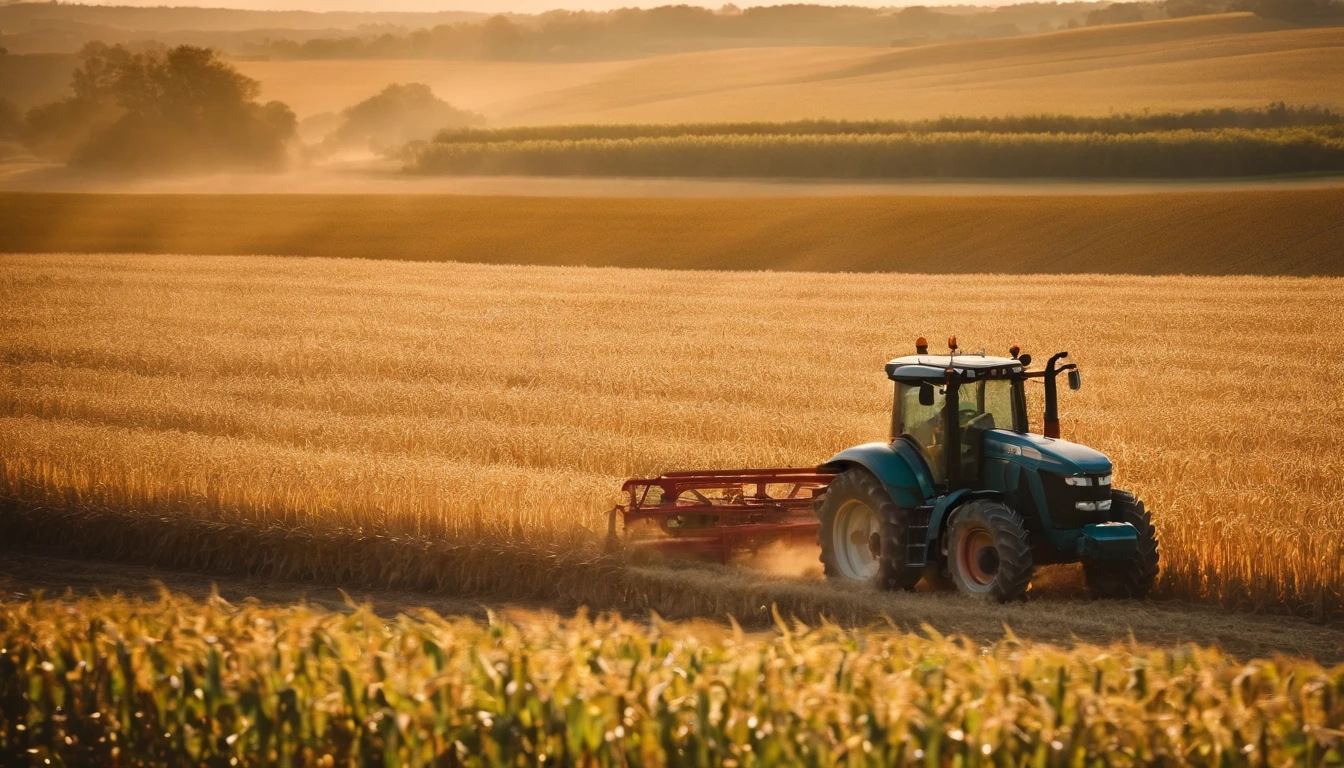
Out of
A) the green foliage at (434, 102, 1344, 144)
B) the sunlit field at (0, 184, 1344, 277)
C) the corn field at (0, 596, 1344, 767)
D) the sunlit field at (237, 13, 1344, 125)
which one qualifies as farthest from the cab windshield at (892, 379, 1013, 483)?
the sunlit field at (237, 13, 1344, 125)

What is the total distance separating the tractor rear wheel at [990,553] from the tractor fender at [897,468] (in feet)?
1.55

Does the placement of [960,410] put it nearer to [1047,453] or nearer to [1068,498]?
[1047,453]

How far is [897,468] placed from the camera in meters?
9.94

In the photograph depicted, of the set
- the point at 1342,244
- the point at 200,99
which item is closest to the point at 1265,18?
the point at 1342,244

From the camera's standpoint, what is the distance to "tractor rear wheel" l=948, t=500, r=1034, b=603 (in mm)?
8898

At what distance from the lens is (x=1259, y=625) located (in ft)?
29.8

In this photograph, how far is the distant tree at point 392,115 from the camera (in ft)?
262

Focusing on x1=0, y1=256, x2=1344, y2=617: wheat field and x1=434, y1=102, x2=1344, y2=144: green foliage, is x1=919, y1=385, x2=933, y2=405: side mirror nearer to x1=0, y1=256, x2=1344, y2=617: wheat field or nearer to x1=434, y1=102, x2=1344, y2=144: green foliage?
x1=0, y1=256, x2=1344, y2=617: wheat field

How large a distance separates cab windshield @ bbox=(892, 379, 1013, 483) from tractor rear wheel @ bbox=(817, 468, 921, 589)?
1.59 ft

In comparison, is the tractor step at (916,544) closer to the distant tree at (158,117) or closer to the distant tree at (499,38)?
the distant tree at (158,117)

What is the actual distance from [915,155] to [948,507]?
166ft

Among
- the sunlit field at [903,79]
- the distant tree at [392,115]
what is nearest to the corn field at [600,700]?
the sunlit field at [903,79]

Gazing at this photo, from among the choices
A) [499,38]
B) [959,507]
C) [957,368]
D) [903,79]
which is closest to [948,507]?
[959,507]

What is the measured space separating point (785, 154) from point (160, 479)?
166ft
